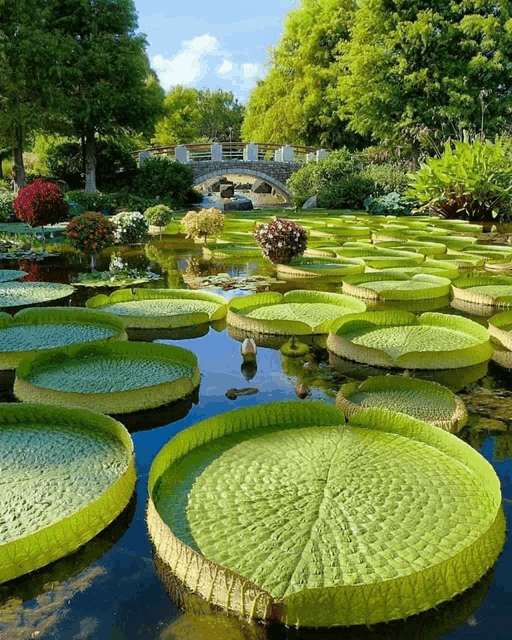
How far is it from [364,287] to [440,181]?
10.9m

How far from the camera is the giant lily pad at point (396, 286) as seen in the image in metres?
7.66

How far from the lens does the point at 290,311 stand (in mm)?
6773

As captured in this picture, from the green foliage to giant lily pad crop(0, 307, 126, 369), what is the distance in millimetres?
13137

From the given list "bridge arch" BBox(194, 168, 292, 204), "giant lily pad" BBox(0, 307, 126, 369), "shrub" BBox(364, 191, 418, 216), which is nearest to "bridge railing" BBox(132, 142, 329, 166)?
"bridge arch" BBox(194, 168, 292, 204)

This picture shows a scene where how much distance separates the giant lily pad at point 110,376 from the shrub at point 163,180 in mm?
23783

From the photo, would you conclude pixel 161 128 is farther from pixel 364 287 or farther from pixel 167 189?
pixel 364 287

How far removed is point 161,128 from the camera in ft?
188

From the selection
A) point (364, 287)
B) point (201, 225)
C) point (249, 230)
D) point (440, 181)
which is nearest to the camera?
point (364, 287)

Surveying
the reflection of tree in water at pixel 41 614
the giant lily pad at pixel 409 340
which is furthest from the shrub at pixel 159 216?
the reflection of tree in water at pixel 41 614

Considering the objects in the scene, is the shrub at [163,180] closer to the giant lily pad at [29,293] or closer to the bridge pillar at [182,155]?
the bridge pillar at [182,155]

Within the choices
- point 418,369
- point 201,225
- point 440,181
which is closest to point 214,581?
point 418,369

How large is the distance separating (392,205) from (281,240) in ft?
41.6

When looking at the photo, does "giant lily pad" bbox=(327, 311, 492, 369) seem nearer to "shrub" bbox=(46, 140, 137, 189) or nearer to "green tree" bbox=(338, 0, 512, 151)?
"green tree" bbox=(338, 0, 512, 151)

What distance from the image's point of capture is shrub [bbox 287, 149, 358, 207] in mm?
26469
